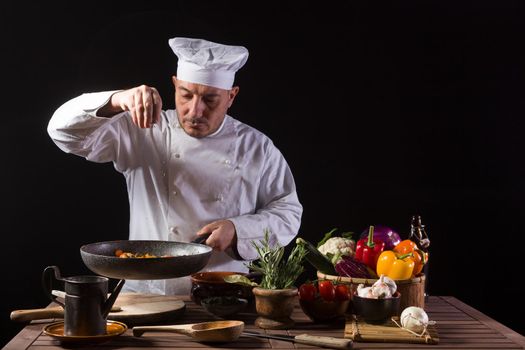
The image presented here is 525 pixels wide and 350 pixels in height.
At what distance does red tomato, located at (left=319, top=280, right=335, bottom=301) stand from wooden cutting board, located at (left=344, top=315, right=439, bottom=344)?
10 cm

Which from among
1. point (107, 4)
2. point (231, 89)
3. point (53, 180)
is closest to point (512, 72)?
point (231, 89)

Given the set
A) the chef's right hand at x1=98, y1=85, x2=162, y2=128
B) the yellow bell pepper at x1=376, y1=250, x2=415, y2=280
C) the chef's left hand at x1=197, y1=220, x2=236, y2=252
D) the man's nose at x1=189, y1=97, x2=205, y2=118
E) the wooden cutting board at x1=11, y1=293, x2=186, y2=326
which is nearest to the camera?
the wooden cutting board at x1=11, y1=293, x2=186, y2=326

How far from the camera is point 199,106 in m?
3.33

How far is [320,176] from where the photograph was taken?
4.29 metres

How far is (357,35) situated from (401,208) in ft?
3.33

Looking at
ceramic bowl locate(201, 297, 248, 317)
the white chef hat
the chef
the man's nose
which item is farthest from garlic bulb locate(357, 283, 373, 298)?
the white chef hat

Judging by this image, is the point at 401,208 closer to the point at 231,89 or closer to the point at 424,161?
the point at 424,161

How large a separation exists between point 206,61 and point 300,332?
4.99ft

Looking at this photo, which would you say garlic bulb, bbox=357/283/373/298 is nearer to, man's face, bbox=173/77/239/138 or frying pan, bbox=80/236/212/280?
frying pan, bbox=80/236/212/280

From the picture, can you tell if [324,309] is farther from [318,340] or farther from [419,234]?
[419,234]

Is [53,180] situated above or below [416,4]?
below

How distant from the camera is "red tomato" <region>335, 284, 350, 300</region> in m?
2.39

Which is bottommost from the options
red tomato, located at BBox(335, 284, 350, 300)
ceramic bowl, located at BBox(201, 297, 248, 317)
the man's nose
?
ceramic bowl, located at BBox(201, 297, 248, 317)

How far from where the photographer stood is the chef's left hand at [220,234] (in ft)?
9.82
